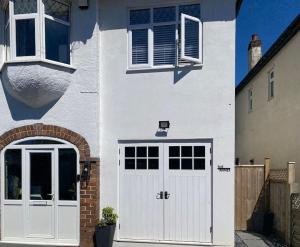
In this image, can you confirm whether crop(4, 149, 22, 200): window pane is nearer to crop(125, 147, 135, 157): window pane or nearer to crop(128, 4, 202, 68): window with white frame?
crop(125, 147, 135, 157): window pane

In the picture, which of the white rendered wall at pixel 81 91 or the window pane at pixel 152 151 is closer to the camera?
the window pane at pixel 152 151

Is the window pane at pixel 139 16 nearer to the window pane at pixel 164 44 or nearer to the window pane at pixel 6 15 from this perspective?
the window pane at pixel 164 44

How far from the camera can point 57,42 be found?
9.82 meters

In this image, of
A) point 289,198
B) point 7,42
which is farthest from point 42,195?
point 289,198

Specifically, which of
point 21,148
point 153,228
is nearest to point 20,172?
point 21,148

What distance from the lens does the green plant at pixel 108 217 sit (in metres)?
9.49

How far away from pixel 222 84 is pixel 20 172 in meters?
5.73

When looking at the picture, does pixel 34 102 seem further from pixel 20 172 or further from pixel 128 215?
pixel 128 215

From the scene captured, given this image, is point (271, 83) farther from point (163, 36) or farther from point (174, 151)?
point (174, 151)

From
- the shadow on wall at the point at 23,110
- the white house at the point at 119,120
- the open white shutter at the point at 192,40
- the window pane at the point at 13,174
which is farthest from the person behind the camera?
the window pane at the point at 13,174

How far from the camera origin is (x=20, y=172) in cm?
1005

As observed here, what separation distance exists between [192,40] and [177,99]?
1539mm

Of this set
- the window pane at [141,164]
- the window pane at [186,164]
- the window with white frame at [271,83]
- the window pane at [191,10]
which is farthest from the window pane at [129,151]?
the window with white frame at [271,83]

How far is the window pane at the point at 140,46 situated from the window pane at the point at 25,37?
101 inches
